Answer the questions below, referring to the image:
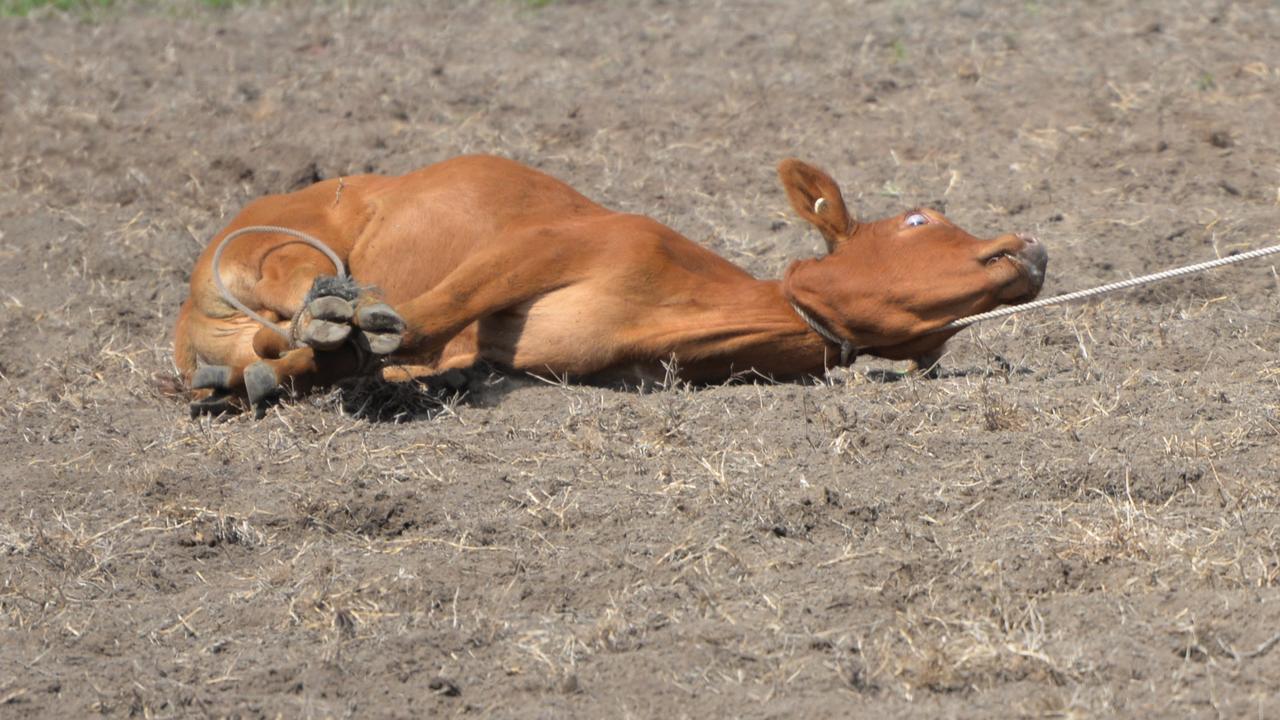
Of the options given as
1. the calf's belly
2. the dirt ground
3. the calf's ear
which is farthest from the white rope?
the calf's belly

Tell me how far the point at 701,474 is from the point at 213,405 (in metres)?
1.83

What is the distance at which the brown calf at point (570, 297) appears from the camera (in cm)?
562

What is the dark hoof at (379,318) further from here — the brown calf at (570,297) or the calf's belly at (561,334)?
the calf's belly at (561,334)

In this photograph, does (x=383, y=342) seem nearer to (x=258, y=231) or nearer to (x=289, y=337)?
(x=289, y=337)

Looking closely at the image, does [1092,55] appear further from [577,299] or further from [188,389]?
[188,389]

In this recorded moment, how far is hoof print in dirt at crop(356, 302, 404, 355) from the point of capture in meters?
5.30

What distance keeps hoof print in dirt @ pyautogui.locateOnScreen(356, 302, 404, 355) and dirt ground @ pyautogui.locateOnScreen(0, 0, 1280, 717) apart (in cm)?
34

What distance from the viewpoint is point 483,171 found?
21.3ft

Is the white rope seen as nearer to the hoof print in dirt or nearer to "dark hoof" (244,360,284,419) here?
the hoof print in dirt

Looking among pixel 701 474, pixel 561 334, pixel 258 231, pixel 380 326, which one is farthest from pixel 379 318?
pixel 258 231

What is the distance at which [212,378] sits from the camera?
5.73m

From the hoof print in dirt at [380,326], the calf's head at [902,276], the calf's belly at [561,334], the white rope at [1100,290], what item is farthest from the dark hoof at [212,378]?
the white rope at [1100,290]

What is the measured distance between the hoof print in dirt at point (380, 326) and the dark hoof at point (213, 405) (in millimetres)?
744

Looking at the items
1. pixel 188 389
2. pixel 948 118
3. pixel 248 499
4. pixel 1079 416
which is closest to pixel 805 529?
pixel 1079 416
